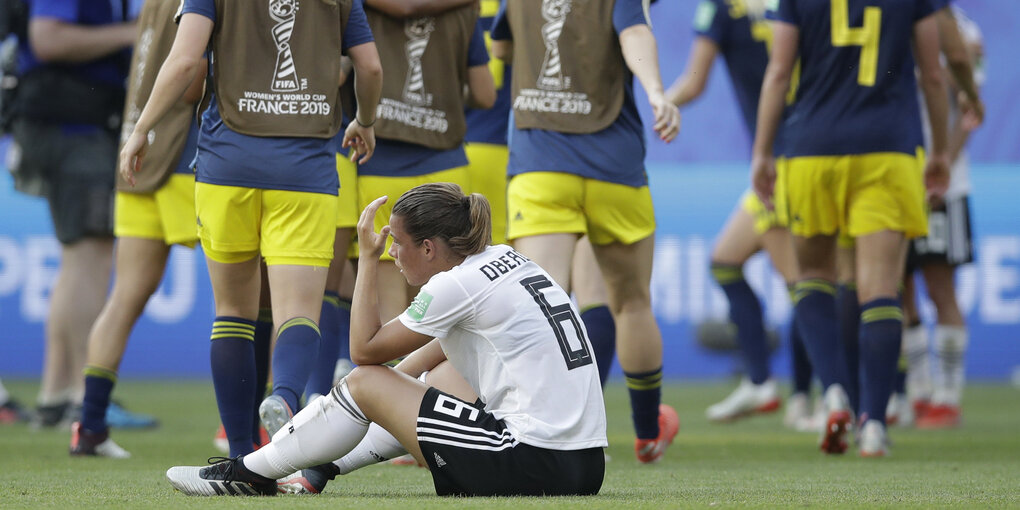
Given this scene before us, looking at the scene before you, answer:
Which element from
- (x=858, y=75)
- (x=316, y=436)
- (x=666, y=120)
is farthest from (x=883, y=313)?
(x=316, y=436)

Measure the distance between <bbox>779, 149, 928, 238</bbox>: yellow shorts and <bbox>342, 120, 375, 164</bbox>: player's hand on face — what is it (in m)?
2.07

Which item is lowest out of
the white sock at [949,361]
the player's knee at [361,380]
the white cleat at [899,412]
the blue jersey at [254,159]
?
the white cleat at [899,412]

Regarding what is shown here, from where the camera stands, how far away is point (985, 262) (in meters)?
11.3

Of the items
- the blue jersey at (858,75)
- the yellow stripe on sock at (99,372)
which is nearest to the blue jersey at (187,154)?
the yellow stripe on sock at (99,372)

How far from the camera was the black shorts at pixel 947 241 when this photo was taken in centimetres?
805

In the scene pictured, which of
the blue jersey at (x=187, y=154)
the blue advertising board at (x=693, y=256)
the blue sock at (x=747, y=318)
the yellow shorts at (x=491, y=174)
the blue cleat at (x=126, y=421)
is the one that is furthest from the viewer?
the blue advertising board at (x=693, y=256)

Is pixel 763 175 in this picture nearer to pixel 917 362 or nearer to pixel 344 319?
pixel 344 319

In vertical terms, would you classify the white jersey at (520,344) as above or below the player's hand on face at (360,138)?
below

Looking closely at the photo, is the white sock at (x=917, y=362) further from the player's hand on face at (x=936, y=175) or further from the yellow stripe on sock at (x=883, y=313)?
the yellow stripe on sock at (x=883, y=313)

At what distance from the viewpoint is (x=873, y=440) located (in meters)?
5.54

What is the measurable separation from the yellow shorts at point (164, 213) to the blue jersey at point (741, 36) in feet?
10.4

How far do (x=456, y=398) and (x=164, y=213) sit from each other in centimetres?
217

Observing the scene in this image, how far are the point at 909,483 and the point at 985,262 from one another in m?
7.51

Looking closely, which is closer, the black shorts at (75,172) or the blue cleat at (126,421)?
the black shorts at (75,172)
